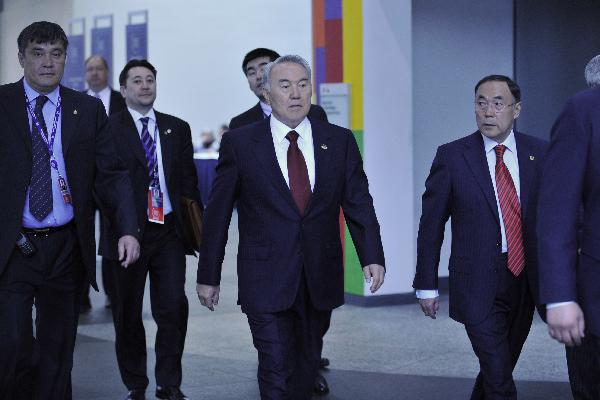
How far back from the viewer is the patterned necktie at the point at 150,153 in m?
6.79

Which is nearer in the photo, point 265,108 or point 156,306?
point 156,306

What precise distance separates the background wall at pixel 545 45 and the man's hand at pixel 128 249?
21.6ft

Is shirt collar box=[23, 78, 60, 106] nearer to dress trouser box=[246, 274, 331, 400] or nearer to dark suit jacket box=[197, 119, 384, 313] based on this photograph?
dark suit jacket box=[197, 119, 384, 313]

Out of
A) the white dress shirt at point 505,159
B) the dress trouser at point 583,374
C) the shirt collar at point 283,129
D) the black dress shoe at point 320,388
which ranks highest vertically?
the shirt collar at point 283,129

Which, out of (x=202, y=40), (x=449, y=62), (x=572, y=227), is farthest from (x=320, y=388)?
(x=202, y=40)

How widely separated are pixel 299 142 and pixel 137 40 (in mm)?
12808

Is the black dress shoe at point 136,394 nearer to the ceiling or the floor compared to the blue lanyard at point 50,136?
Result: nearer to the floor

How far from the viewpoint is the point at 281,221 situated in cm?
522

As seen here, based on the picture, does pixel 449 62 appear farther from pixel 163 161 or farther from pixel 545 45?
pixel 163 161

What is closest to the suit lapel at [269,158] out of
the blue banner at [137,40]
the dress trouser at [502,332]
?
the dress trouser at [502,332]

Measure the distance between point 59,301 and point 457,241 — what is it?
6.21 ft

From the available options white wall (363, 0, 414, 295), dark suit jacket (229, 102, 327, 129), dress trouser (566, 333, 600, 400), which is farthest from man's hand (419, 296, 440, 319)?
white wall (363, 0, 414, 295)

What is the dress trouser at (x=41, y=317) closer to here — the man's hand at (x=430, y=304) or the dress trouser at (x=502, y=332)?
the man's hand at (x=430, y=304)

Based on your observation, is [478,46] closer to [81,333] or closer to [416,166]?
[416,166]
